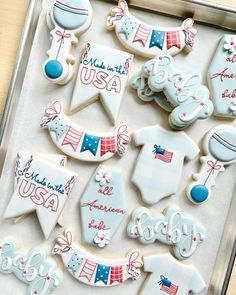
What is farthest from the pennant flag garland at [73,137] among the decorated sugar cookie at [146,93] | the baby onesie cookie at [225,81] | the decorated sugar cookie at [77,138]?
the baby onesie cookie at [225,81]

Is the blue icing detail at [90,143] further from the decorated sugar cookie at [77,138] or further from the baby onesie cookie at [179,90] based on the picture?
the baby onesie cookie at [179,90]

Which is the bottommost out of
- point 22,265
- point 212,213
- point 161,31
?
point 22,265

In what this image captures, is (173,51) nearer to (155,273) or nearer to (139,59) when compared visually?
(139,59)

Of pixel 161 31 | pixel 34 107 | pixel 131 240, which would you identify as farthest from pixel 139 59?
pixel 131 240

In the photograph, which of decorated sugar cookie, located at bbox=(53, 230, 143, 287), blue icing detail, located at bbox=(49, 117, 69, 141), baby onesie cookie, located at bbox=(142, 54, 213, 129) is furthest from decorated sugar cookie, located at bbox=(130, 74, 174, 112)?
decorated sugar cookie, located at bbox=(53, 230, 143, 287)

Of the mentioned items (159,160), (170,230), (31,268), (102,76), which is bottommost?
(31,268)

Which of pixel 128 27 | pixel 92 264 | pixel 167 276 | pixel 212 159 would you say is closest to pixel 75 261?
pixel 92 264

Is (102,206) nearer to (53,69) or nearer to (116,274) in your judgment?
(116,274)
